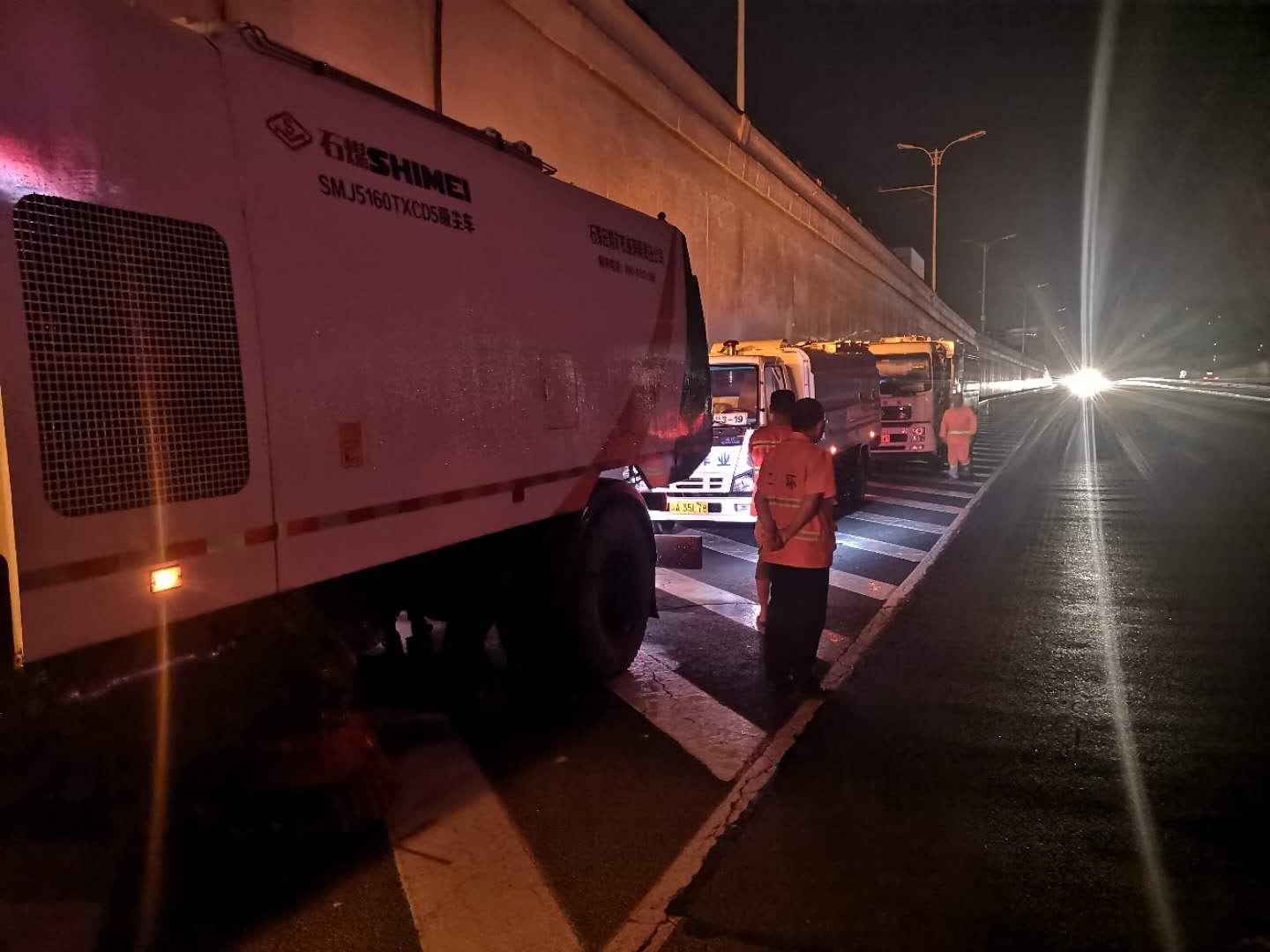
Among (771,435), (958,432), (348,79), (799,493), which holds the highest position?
(348,79)

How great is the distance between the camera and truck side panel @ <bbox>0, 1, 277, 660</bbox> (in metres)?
2.63

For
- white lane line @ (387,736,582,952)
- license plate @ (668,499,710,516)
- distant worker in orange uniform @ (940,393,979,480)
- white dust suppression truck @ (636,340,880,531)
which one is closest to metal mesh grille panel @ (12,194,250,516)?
white lane line @ (387,736,582,952)

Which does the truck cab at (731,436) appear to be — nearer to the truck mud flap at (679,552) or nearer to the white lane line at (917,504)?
the truck mud flap at (679,552)

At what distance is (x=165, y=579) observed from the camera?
3.02 m

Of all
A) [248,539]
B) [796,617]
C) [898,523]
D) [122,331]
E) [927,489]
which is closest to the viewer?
[122,331]

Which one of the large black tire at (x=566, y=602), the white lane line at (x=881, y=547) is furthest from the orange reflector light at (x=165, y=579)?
the white lane line at (x=881, y=547)

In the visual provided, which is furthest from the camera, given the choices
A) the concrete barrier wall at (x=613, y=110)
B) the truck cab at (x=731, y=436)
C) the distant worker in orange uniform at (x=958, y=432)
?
the distant worker in orange uniform at (x=958, y=432)

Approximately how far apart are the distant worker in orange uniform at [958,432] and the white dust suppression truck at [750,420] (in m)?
3.28

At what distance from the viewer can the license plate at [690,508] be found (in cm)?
1086

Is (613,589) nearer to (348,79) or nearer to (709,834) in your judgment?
(709,834)

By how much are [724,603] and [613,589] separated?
238 cm

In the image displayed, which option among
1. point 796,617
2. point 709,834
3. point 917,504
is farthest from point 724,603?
point 917,504

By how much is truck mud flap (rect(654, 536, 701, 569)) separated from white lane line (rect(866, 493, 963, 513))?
7.54 meters

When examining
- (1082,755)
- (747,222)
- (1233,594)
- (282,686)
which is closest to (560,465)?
(282,686)
